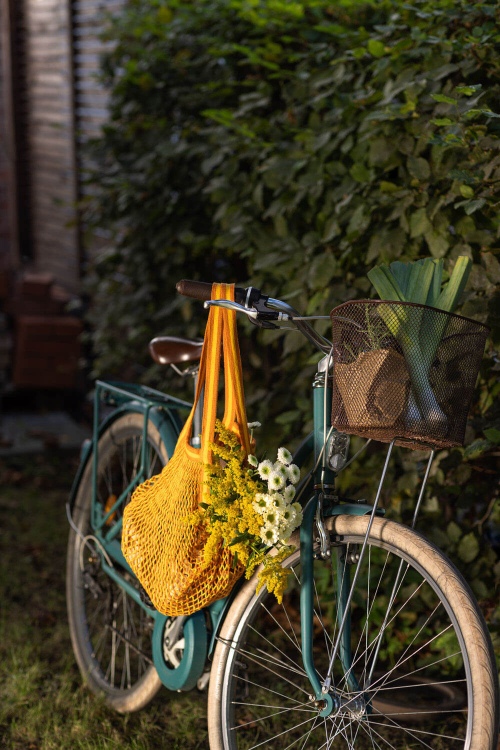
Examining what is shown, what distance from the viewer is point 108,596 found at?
3186mm

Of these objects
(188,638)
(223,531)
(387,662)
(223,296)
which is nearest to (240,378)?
(223,296)

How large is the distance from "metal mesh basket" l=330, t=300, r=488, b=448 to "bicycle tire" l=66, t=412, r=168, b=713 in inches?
43.8

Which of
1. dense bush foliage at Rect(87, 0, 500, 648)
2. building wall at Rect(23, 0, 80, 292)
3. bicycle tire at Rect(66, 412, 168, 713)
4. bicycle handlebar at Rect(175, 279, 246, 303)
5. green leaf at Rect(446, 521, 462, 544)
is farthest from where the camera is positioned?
building wall at Rect(23, 0, 80, 292)

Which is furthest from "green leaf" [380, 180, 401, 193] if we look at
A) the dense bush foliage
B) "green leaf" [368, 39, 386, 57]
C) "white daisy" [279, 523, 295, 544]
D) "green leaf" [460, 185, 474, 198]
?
"white daisy" [279, 523, 295, 544]

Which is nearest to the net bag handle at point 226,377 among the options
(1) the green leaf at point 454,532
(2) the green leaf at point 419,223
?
(2) the green leaf at point 419,223

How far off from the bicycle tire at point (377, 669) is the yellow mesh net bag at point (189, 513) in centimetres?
11

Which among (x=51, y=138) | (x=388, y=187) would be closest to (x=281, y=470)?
(x=388, y=187)

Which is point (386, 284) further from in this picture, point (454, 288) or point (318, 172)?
point (318, 172)

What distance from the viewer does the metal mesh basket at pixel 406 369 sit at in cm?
189

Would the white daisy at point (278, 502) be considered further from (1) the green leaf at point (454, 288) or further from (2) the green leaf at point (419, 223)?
(2) the green leaf at point (419, 223)

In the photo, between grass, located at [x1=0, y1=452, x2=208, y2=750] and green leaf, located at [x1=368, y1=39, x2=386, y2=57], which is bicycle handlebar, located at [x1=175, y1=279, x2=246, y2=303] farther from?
grass, located at [x1=0, y1=452, x2=208, y2=750]

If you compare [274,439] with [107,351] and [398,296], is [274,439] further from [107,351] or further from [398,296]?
[107,351]

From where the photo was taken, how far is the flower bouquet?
2.14m

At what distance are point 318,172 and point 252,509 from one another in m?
1.31
